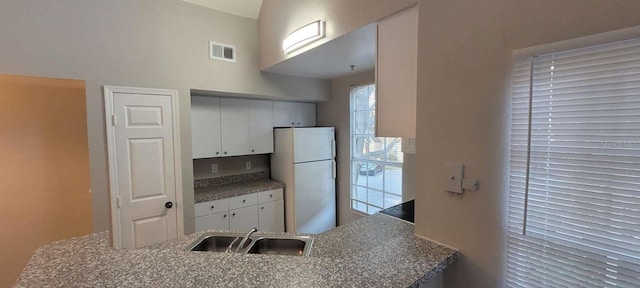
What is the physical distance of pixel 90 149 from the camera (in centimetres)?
213

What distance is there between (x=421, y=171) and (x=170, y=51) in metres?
2.40

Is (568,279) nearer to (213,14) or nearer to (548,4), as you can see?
(548,4)

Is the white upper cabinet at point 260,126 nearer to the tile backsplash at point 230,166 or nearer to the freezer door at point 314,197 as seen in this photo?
the tile backsplash at point 230,166

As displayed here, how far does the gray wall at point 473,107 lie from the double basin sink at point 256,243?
27.7 inches

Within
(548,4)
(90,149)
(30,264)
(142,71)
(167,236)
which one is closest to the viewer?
(548,4)

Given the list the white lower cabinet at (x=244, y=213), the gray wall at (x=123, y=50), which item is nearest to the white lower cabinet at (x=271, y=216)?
the white lower cabinet at (x=244, y=213)

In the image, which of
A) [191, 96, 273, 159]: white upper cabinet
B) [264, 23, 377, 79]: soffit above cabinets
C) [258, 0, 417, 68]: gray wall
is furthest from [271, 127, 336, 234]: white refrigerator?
[258, 0, 417, 68]: gray wall

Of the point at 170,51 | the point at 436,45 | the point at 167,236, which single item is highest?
the point at 170,51

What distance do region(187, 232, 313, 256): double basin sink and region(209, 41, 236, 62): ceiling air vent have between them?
71.3 inches

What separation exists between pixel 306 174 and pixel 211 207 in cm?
118

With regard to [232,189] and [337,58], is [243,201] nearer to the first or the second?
[232,189]

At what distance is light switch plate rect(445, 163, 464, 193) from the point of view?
3.89ft

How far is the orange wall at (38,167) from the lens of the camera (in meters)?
2.49

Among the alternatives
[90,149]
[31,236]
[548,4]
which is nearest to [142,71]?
[90,149]
